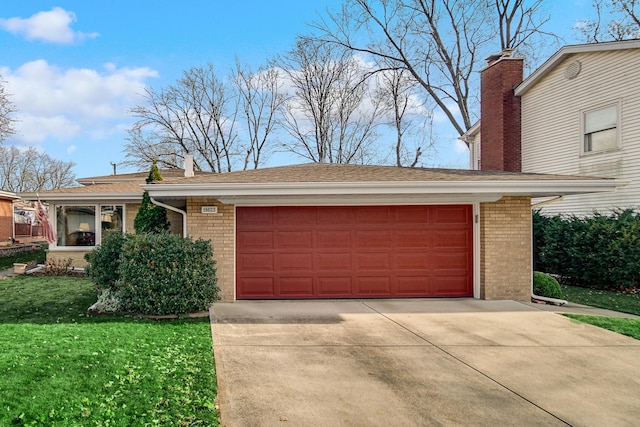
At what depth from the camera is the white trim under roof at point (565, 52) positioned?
12930mm

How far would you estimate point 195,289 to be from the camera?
8062 mm

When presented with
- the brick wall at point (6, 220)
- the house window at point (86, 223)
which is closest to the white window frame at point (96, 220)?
the house window at point (86, 223)

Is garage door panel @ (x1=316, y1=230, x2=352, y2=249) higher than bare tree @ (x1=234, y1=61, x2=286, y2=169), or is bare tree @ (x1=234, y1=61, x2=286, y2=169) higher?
bare tree @ (x1=234, y1=61, x2=286, y2=169)

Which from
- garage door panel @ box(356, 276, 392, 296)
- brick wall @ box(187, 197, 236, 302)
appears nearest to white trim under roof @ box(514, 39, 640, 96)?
garage door panel @ box(356, 276, 392, 296)

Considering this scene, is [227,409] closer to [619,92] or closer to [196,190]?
[196,190]

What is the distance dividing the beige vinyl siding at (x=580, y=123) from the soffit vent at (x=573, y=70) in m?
0.10

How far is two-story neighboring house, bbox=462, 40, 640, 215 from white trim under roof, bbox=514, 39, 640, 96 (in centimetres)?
2

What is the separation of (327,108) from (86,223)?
18.1 m

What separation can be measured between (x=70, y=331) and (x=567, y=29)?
2642 centimetres

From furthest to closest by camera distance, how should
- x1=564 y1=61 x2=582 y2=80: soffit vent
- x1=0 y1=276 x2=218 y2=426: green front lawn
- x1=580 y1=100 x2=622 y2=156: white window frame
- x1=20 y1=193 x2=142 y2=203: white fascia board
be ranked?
→ x1=20 y1=193 x2=142 y2=203: white fascia board < x1=564 y1=61 x2=582 y2=80: soffit vent < x1=580 y1=100 x2=622 y2=156: white window frame < x1=0 y1=276 x2=218 y2=426: green front lawn

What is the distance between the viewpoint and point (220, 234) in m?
9.47

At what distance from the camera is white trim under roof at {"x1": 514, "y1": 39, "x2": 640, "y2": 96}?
12.9 metres

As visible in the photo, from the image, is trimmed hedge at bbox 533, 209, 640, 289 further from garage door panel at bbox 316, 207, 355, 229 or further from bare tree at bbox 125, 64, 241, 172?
bare tree at bbox 125, 64, 241, 172

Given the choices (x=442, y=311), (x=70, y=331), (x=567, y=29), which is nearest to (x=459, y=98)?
(x=567, y=29)
